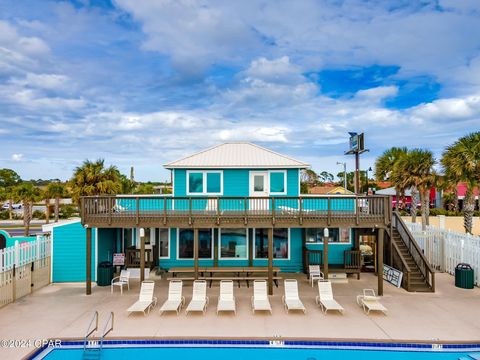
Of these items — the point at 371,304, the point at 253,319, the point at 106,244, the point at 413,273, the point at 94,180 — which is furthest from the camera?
the point at 94,180

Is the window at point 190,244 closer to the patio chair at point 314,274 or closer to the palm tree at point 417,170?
the patio chair at point 314,274

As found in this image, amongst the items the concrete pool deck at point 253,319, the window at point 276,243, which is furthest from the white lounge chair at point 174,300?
the window at point 276,243

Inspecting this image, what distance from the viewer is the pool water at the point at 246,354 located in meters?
7.88

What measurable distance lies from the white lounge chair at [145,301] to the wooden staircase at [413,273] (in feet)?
33.2

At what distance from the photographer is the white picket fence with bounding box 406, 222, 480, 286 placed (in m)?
14.4

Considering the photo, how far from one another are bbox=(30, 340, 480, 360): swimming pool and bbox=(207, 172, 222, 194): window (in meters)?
8.71

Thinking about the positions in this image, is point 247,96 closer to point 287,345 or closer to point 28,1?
point 28,1

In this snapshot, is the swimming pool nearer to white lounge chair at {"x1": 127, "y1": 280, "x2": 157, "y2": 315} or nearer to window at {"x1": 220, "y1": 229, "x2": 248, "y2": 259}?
white lounge chair at {"x1": 127, "y1": 280, "x2": 157, "y2": 315}

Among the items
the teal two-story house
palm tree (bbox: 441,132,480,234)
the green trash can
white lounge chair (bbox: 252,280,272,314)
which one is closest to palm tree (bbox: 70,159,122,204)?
the teal two-story house

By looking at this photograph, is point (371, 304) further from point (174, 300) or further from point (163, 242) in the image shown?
point (163, 242)

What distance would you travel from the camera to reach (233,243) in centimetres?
1631

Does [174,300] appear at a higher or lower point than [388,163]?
lower

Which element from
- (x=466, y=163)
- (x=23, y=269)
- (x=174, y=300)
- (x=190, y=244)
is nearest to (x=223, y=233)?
(x=190, y=244)

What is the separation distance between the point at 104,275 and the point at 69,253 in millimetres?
2035
